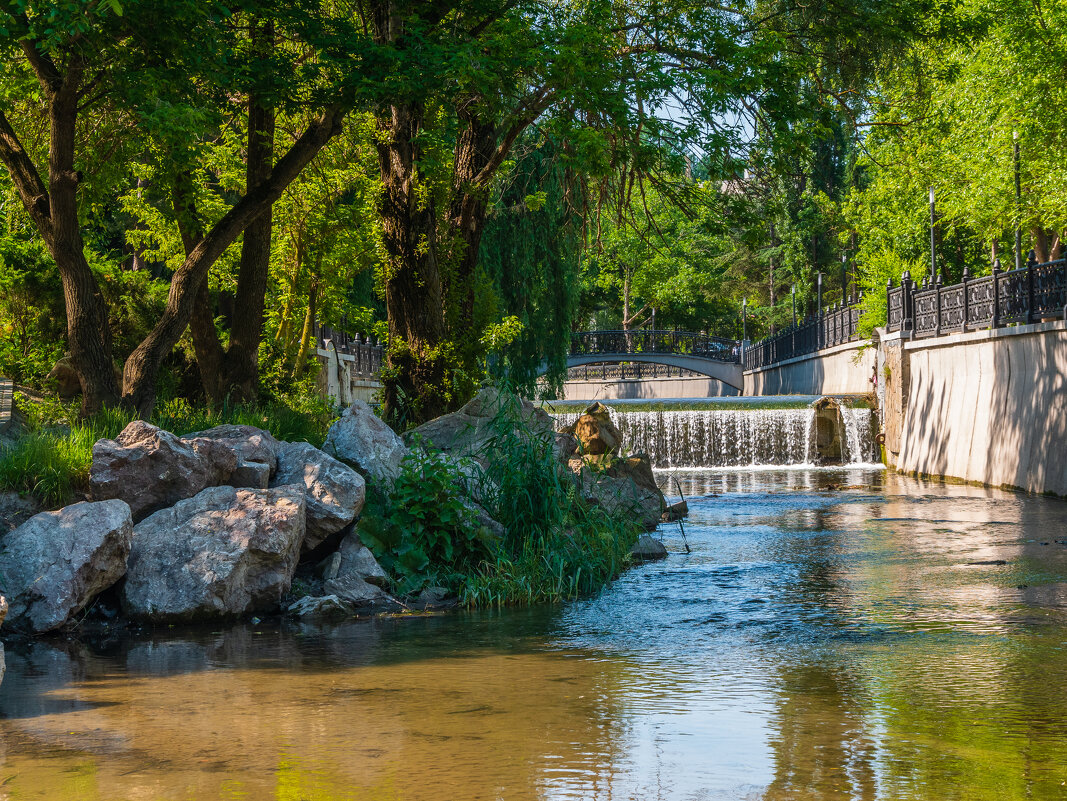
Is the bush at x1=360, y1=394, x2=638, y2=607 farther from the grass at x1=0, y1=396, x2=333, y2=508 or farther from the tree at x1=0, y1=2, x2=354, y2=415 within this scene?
the tree at x1=0, y1=2, x2=354, y2=415

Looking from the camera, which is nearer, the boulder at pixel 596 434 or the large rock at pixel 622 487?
the large rock at pixel 622 487

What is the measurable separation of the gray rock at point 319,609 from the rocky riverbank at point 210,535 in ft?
0.03

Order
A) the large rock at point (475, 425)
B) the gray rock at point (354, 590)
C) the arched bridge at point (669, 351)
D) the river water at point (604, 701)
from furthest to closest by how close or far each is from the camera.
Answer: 1. the arched bridge at point (669, 351)
2. the large rock at point (475, 425)
3. the gray rock at point (354, 590)
4. the river water at point (604, 701)

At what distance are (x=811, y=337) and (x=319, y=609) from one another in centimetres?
3372

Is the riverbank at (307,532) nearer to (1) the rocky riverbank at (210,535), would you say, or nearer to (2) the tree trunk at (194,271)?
(1) the rocky riverbank at (210,535)

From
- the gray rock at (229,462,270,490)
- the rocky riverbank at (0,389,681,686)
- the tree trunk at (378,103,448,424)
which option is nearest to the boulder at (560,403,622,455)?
the tree trunk at (378,103,448,424)

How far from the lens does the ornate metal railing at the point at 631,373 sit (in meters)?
59.0

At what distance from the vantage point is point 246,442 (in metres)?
10.0

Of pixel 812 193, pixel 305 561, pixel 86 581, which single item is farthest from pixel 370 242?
pixel 812 193

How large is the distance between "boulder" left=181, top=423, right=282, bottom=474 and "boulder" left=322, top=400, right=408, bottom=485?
582 millimetres

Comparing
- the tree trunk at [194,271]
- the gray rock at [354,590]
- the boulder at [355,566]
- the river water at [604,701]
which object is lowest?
the river water at [604,701]

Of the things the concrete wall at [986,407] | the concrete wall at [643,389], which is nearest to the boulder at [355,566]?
the concrete wall at [986,407]

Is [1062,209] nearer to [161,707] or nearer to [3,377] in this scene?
[3,377]

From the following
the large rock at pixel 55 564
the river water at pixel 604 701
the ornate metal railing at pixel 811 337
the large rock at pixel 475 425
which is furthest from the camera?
the ornate metal railing at pixel 811 337
